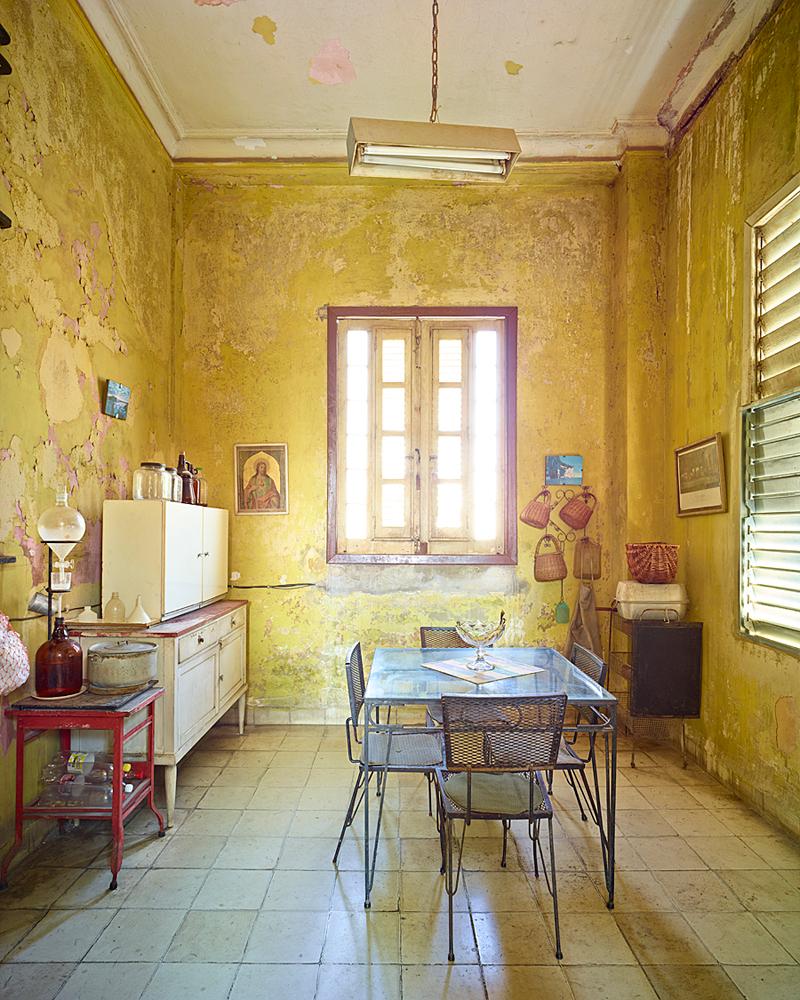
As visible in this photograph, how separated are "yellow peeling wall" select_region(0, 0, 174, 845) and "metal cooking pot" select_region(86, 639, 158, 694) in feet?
1.29

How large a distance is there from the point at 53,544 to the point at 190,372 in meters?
2.57

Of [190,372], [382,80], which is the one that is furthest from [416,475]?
[382,80]

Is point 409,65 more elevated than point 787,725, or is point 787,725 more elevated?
point 409,65

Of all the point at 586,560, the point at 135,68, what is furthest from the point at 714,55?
the point at 135,68

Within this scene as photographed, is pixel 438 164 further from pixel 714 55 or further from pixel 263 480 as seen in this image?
pixel 263 480

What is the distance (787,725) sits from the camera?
3.46 metres

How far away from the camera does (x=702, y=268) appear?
4555mm

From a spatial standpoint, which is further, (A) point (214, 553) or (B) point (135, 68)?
(A) point (214, 553)

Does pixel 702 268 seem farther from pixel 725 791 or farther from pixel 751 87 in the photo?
pixel 725 791

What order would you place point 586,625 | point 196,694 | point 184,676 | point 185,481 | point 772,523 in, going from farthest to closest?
point 586,625
point 185,481
point 196,694
point 184,676
point 772,523

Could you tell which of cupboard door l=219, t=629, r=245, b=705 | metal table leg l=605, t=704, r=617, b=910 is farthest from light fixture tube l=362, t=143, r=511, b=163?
cupboard door l=219, t=629, r=245, b=705

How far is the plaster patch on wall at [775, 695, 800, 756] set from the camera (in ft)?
11.1

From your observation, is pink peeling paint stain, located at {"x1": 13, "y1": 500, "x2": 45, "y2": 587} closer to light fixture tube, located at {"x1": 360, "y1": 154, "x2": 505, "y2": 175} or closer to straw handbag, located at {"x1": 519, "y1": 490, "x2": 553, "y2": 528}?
light fixture tube, located at {"x1": 360, "y1": 154, "x2": 505, "y2": 175}

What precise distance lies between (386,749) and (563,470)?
3010 millimetres
